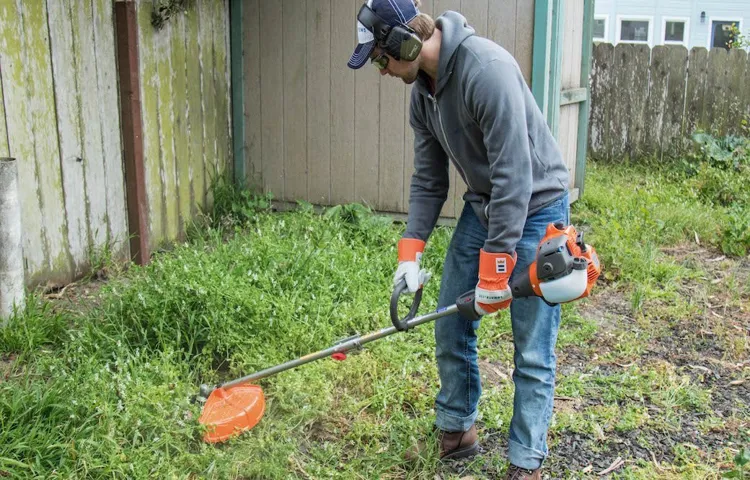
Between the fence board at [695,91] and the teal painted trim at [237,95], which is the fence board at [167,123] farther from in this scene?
the fence board at [695,91]

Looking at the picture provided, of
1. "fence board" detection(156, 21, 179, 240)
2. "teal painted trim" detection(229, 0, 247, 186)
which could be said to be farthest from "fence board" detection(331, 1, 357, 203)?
"fence board" detection(156, 21, 179, 240)

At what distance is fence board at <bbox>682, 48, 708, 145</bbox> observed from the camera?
9.38 metres

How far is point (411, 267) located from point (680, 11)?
21.1m

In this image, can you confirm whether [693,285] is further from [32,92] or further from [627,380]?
[32,92]

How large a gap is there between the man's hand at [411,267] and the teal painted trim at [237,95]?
3.46 meters

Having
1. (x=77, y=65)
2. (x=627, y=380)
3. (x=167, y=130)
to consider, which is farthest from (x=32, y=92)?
(x=627, y=380)

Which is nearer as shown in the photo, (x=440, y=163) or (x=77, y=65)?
(x=440, y=163)

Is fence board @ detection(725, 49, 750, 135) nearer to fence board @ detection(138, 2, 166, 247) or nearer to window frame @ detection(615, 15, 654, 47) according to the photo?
fence board @ detection(138, 2, 166, 247)

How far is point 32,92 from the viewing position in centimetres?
459

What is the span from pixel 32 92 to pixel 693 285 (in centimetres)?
432

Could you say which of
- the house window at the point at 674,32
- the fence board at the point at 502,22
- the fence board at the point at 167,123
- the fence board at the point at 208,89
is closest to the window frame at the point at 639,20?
the house window at the point at 674,32

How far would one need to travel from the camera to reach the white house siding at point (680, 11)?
71.1 feet

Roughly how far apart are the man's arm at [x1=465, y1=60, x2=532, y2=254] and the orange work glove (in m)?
0.03

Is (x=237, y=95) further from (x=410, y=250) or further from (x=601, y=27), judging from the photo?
(x=601, y=27)
